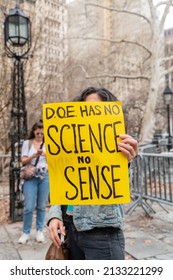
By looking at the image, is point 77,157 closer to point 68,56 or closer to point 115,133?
point 115,133

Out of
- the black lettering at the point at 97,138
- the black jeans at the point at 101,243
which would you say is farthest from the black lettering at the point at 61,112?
the black jeans at the point at 101,243

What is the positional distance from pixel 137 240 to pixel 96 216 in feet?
11.0

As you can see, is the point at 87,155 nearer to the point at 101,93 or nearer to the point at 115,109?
the point at 115,109

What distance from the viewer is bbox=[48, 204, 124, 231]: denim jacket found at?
2084mm

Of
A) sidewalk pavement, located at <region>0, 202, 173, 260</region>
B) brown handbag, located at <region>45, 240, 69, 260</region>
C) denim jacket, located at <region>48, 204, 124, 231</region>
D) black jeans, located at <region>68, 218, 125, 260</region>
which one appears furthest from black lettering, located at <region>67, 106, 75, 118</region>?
sidewalk pavement, located at <region>0, 202, 173, 260</region>

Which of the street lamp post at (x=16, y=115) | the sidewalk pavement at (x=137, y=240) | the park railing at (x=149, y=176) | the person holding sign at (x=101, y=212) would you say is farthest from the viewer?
the street lamp post at (x=16, y=115)

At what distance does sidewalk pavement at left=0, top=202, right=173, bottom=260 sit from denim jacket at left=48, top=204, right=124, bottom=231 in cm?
258

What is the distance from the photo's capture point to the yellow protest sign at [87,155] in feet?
6.73

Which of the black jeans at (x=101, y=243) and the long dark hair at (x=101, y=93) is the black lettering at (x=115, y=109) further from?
the black jeans at (x=101, y=243)

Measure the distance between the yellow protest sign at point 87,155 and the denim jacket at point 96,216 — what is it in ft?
0.23

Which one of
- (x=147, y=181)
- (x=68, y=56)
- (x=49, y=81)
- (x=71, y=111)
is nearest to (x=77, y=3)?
(x=68, y=56)

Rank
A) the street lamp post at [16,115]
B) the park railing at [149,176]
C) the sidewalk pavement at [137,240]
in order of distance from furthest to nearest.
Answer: the street lamp post at [16,115], the park railing at [149,176], the sidewalk pavement at [137,240]

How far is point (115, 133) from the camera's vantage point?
206cm
